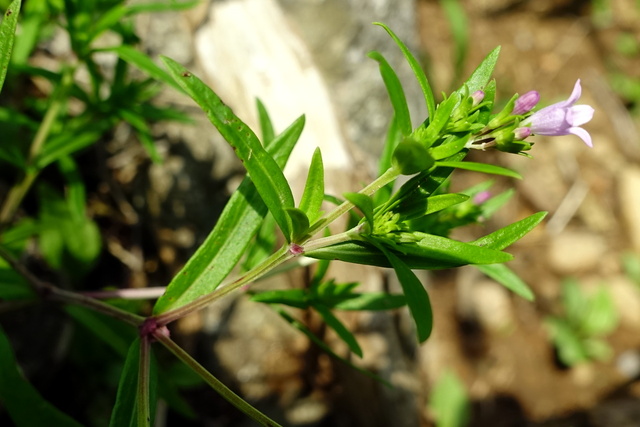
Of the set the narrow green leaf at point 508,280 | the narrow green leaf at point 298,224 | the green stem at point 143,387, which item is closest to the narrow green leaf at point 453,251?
the narrow green leaf at point 298,224

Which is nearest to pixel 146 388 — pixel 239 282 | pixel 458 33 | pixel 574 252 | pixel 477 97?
pixel 239 282

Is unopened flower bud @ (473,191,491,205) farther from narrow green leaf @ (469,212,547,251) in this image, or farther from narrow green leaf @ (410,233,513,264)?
narrow green leaf @ (410,233,513,264)

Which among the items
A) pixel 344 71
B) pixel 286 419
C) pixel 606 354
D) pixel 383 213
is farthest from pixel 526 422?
pixel 383 213

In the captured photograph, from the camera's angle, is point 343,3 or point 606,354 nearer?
point 343,3

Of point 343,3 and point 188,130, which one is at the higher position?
point 343,3

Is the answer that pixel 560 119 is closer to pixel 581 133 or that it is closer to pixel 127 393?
pixel 581 133

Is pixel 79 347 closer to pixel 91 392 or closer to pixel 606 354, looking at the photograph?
pixel 91 392
